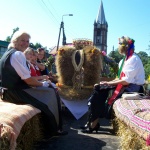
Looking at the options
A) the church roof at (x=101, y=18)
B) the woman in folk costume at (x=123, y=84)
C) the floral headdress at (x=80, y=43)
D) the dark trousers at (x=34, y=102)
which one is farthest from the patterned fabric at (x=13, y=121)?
the church roof at (x=101, y=18)

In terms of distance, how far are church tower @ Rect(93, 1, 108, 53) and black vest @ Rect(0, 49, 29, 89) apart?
7719 centimetres

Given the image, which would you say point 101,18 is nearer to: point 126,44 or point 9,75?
point 126,44

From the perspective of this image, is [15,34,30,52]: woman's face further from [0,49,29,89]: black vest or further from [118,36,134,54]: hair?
[118,36,134,54]: hair

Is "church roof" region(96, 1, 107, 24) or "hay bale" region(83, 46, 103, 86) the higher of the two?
"church roof" region(96, 1, 107, 24)

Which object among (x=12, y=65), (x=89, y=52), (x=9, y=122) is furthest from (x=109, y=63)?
(x=9, y=122)

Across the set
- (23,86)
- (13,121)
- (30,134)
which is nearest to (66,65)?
(23,86)

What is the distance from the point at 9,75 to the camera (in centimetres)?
399

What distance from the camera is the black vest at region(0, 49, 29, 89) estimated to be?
394cm

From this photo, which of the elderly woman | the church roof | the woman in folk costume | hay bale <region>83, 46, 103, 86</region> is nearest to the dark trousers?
the elderly woman

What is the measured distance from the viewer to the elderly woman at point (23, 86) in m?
3.93

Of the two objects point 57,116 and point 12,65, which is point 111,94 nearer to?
point 57,116

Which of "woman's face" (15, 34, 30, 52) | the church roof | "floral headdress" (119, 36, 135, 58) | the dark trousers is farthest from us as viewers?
the church roof

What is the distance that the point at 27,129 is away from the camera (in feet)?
12.3

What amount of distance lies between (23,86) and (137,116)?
5.59ft
